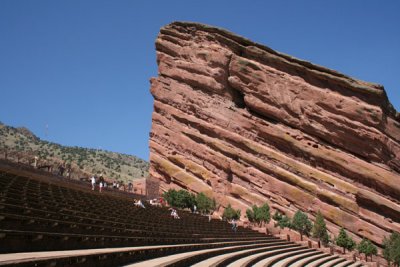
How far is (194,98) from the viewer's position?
5284 centimetres

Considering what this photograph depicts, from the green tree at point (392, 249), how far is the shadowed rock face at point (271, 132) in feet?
10.6

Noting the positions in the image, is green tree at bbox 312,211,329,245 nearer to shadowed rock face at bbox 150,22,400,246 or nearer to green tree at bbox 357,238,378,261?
green tree at bbox 357,238,378,261

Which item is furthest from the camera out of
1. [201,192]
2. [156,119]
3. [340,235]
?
[156,119]

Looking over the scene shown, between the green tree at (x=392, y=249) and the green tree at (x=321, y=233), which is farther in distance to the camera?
the green tree at (x=321, y=233)

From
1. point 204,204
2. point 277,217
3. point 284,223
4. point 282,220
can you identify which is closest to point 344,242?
point 284,223

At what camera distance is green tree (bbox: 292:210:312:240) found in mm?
41062

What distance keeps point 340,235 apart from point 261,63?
2331cm

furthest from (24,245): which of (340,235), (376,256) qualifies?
(376,256)

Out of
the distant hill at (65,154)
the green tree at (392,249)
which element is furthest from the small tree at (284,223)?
the distant hill at (65,154)

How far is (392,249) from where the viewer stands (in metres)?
37.5

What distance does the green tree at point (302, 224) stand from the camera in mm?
41062

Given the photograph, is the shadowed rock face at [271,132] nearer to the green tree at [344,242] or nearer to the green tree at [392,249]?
the green tree at [392,249]

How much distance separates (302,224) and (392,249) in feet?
28.1

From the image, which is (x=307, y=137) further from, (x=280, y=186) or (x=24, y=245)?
(x=24, y=245)
